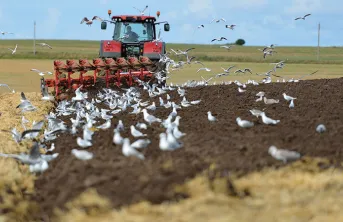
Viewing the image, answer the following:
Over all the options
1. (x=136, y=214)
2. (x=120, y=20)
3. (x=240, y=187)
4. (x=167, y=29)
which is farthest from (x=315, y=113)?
(x=120, y=20)

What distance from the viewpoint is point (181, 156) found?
684 cm

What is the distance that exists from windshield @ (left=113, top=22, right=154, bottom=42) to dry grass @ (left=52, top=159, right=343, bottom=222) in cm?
1641

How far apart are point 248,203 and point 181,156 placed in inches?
55.9

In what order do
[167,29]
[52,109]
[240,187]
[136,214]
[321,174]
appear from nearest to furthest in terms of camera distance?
[136,214]
[240,187]
[321,174]
[52,109]
[167,29]

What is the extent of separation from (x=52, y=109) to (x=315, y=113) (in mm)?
7767

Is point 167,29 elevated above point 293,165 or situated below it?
above

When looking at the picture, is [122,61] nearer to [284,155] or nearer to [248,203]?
[284,155]

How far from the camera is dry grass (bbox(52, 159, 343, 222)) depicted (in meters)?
5.29

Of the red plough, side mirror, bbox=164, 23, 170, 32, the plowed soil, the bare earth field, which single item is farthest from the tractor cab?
the bare earth field

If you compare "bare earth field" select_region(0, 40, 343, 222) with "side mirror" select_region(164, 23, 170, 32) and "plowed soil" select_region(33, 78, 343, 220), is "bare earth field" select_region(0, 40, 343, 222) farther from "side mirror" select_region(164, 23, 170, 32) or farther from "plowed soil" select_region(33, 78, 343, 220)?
"side mirror" select_region(164, 23, 170, 32)

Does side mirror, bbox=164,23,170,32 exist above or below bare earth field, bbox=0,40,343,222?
above

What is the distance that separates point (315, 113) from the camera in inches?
422

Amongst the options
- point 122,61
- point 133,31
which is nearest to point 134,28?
point 133,31

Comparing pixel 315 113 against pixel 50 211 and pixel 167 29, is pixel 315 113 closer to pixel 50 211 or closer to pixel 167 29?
pixel 50 211
